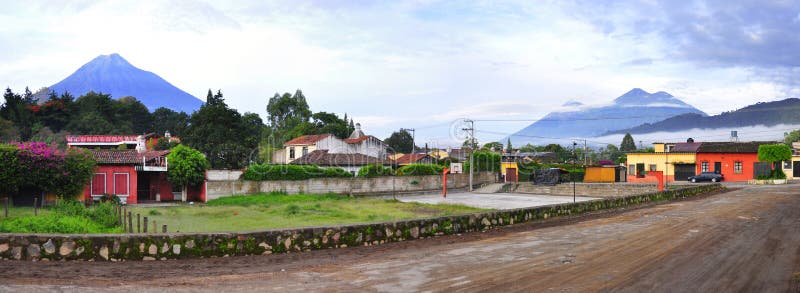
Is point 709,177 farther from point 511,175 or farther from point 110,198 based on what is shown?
point 110,198

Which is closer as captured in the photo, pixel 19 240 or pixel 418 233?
pixel 19 240

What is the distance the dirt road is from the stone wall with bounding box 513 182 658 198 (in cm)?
3328

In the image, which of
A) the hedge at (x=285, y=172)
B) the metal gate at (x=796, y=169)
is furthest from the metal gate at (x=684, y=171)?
the hedge at (x=285, y=172)

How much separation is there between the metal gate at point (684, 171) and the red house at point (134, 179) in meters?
48.0

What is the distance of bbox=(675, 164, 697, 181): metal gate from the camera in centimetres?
6100

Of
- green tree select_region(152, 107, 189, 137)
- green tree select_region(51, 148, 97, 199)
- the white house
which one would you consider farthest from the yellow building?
green tree select_region(152, 107, 189, 137)

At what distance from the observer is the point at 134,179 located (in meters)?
39.4

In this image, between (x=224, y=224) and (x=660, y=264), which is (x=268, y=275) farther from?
(x=224, y=224)

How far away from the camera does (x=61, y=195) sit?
115 ft

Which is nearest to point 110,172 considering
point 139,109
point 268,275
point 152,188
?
point 152,188

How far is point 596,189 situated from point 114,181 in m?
37.2

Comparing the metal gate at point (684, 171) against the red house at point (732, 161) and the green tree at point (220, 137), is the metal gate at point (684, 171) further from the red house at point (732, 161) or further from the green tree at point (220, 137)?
the green tree at point (220, 137)

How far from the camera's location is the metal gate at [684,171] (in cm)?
6100

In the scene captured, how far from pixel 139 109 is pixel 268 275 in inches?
4296
